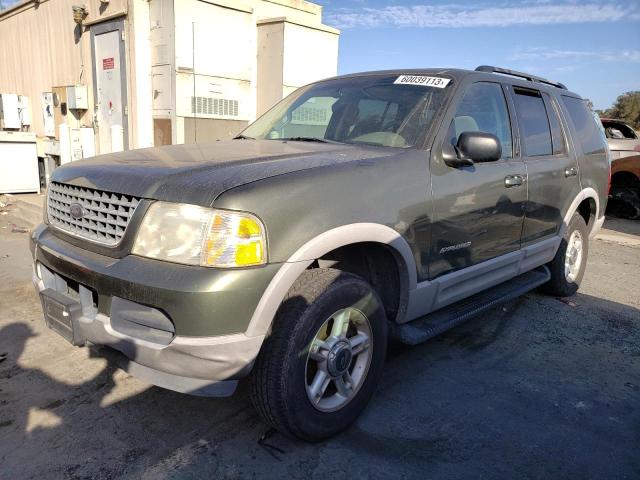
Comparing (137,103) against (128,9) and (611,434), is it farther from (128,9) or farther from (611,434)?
(611,434)

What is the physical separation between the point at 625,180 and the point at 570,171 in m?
6.72

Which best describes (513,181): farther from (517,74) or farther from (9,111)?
(9,111)

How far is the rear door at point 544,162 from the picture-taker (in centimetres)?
378

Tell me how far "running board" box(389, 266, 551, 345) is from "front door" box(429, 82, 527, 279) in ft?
1.04

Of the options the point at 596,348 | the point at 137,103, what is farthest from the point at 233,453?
the point at 137,103

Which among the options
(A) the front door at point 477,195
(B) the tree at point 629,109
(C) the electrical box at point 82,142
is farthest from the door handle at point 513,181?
(B) the tree at point 629,109

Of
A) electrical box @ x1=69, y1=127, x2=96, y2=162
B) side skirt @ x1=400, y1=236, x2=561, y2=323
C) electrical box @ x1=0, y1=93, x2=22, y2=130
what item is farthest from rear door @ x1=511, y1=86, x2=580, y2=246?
electrical box @ x1=0, y1=93, x2=22, y2=130

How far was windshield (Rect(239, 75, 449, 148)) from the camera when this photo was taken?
10.1ft

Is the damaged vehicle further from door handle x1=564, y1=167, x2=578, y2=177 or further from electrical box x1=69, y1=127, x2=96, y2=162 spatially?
electrical box x1=69, y1=127, x2=96, y2=162

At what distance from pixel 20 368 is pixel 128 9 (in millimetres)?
7130

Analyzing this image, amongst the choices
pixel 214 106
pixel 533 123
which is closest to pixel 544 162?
pixel 533 123

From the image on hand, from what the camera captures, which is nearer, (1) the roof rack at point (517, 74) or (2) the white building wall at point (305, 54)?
(1) the roof rack at point (517, 74)

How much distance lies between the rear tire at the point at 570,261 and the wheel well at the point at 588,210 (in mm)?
119

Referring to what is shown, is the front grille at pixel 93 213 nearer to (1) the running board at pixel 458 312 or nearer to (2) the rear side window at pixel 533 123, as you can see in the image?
(1) the running board at pixel 458 312
